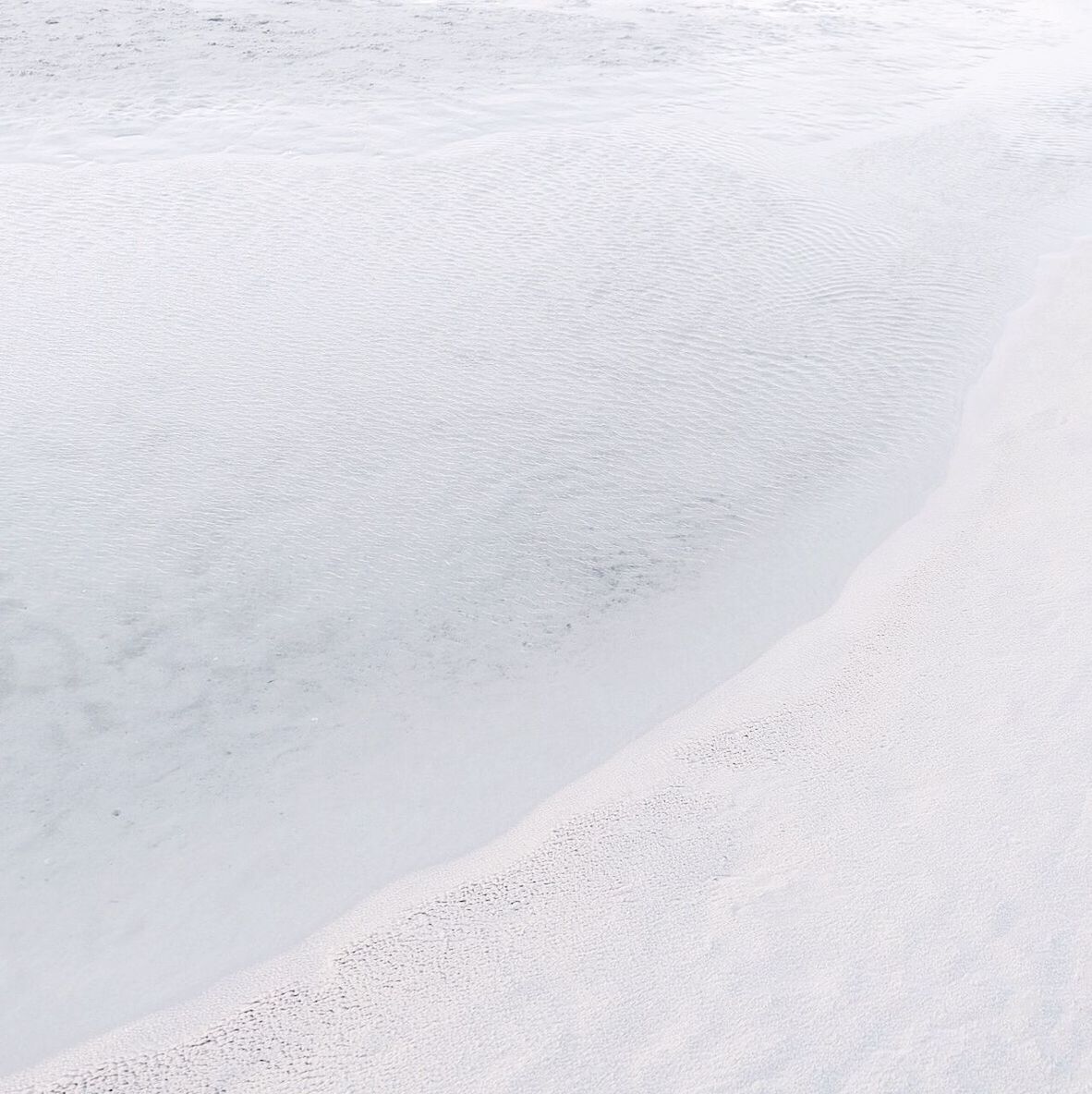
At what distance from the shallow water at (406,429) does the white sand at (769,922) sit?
0.57ft

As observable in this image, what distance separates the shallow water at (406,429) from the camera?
3025 millimetres

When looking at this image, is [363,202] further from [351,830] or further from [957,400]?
[351,830]

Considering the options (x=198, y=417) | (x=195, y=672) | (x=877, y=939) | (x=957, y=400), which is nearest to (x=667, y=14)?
(x=957, y=400)

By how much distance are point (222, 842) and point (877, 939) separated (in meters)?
1.65

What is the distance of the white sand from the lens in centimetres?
230

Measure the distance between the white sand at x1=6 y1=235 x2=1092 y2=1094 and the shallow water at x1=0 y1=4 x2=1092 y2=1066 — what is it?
173 millimetres

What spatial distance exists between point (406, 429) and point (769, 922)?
2.72 m

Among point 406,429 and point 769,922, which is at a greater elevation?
point 406,429

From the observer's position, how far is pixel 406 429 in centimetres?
467

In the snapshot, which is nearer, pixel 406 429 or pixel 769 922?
pixel 769 922

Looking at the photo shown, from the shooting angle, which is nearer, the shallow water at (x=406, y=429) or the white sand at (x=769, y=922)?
the white sand at (x=769, y=922)

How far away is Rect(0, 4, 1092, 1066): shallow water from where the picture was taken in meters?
3.03

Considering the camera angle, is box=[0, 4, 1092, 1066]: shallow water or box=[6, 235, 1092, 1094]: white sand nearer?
box=[6, 235, 1092, 1094]: white sand

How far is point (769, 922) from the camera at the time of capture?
2588mm
